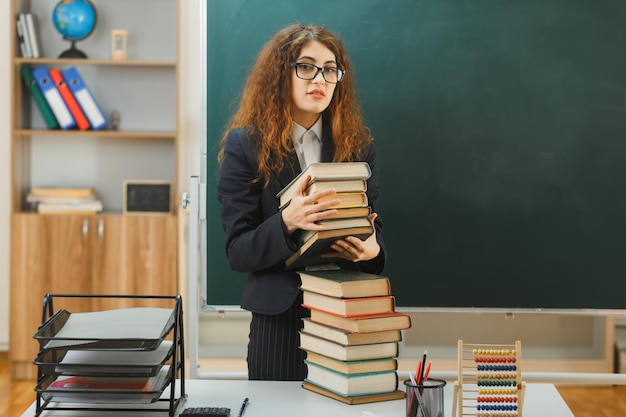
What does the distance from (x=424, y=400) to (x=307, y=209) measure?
1.58 feet

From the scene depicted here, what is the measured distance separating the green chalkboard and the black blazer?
2.82 ft

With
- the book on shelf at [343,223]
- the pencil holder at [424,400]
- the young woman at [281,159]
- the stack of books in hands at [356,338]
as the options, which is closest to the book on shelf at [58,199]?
the young woman at [281,159]

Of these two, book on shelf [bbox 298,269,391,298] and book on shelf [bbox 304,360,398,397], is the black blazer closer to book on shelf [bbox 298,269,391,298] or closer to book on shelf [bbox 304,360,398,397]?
book on shelf [bbox 298,269,391,298]

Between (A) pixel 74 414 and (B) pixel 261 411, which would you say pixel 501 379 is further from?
(A) pixel 74 414

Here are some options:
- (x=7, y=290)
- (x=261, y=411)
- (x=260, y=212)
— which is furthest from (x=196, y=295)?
(x=7, y=290)

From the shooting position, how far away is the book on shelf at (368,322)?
1706 millimetres

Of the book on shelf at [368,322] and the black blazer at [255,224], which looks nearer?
the book on shelf at [368,322]

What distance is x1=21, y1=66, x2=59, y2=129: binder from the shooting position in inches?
177

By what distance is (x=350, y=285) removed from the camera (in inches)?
67.9

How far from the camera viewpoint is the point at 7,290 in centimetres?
490

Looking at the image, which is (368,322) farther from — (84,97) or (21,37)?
(21,37)

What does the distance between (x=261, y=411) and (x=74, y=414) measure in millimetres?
371

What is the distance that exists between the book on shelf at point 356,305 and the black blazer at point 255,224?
233 mm

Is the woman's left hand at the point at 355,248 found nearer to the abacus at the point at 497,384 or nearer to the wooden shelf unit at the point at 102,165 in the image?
the abacus at the point at 497,384
